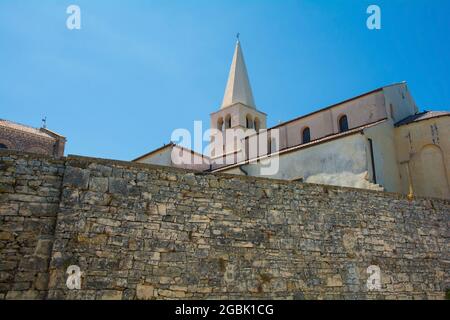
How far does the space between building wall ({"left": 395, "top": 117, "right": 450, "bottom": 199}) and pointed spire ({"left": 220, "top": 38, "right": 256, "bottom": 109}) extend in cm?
1973

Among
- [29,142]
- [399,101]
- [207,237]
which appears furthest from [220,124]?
[207,237]

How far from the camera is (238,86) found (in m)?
37.6

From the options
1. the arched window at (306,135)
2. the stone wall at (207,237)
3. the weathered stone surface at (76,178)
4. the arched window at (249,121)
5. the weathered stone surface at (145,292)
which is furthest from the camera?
the arched window at (249,121)

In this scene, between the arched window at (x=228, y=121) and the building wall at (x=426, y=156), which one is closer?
the building wall at (x=426, y=156)

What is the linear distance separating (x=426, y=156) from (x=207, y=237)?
14275 millimetres

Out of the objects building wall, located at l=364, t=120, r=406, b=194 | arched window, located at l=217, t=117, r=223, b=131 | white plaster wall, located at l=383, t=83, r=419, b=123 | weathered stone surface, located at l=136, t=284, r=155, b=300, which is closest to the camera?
weathered stone surface, located at l=136, t=284, r=155, b=300

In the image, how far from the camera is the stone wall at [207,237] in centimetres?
734

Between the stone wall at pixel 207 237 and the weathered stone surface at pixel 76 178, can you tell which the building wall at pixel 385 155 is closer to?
the stone wall at pixel 207 237

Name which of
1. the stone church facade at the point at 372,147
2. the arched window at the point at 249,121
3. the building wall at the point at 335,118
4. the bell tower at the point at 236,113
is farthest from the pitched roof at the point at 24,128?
the building wall at the point at 335,118

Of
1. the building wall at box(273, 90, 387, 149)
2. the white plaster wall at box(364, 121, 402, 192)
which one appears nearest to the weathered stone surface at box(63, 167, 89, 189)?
Result: the white plaster wall at box(364, 121, 402, 192)

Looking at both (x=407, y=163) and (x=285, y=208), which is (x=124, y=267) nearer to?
(x=285, y=208)

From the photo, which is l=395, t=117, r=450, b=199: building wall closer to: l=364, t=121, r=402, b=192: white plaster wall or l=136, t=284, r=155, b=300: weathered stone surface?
l=364, t=121, r=402, b=192: white plaster wall

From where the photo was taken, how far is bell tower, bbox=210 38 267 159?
114 feet
